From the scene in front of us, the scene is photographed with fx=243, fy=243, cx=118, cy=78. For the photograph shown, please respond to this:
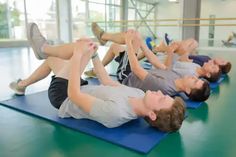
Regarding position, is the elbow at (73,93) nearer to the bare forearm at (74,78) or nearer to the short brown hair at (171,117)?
the bare forearm at (74,78)

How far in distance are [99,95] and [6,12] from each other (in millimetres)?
8555

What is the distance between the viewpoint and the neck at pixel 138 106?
1633 millimetres

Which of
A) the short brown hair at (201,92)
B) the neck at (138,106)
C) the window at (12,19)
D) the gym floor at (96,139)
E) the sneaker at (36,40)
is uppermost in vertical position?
the window at (12,19)

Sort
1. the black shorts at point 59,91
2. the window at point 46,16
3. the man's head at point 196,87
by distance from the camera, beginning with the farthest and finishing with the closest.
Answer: the window at point 46,16 < the man's head at point 196,87 < the black shorts at point 59,91

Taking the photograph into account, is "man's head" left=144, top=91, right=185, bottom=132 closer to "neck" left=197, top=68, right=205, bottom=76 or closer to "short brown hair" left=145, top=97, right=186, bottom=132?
"short brown hair" left=145, top=97, right=186, bottom=132

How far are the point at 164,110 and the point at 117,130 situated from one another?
1.26 ft

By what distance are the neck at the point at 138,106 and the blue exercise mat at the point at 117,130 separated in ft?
0.51

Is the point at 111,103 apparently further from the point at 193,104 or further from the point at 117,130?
the point at 193,104

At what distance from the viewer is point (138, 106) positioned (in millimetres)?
1646

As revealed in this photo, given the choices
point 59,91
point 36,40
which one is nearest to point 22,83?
point 36,40

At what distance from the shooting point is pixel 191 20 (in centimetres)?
855

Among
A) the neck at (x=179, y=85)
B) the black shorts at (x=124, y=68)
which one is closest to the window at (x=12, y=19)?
the black shorts at (x=124, y=68)

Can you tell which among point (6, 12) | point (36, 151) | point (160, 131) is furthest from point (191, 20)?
point (36, 151)

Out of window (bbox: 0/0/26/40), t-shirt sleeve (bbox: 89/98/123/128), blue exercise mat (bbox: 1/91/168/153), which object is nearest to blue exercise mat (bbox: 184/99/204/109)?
blue exercise mat (bbox: 1/91/168/153)
